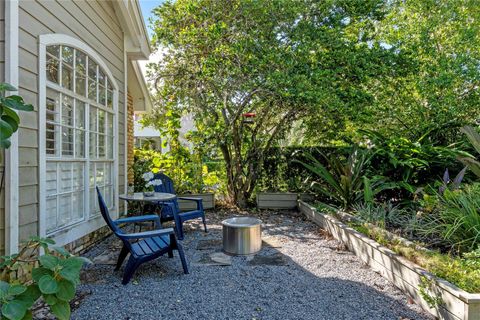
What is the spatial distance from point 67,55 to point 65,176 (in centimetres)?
145

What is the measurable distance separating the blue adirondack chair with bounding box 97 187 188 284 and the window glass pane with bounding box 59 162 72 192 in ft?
1.84

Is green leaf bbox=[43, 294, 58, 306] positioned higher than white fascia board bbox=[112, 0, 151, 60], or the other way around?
white fascia board bbox=[112, 0, 151, 60]

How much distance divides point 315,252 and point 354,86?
3.68 m

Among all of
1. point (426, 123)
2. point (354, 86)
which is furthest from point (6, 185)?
point (426, 123)

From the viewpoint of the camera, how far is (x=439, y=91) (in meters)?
6.80

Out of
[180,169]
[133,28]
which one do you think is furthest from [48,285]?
[180,169]

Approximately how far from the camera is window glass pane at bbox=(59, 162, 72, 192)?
3465mm

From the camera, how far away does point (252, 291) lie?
2.88m

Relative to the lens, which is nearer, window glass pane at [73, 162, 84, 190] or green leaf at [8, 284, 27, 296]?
green leaf at [8, 284, 27, 296]

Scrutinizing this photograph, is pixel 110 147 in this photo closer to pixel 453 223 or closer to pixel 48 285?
pixel 48 285

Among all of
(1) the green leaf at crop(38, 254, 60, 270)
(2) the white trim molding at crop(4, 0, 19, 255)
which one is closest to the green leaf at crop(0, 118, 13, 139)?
(1) the green leaf at crop(38, 254, 60, 270)

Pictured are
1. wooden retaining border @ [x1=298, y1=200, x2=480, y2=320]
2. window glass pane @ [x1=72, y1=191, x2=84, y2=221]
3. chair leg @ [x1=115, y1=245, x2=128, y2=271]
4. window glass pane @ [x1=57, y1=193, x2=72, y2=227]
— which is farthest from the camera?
window glass pane @ [x1=72, y1=191, x2=84, y2=221]

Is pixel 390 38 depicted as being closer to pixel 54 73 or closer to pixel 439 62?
pixel 439 62

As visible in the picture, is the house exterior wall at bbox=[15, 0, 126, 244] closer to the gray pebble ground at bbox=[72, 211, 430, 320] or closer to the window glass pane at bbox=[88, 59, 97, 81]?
the window glass pane at bbox=[88, 59, 97, 81]
